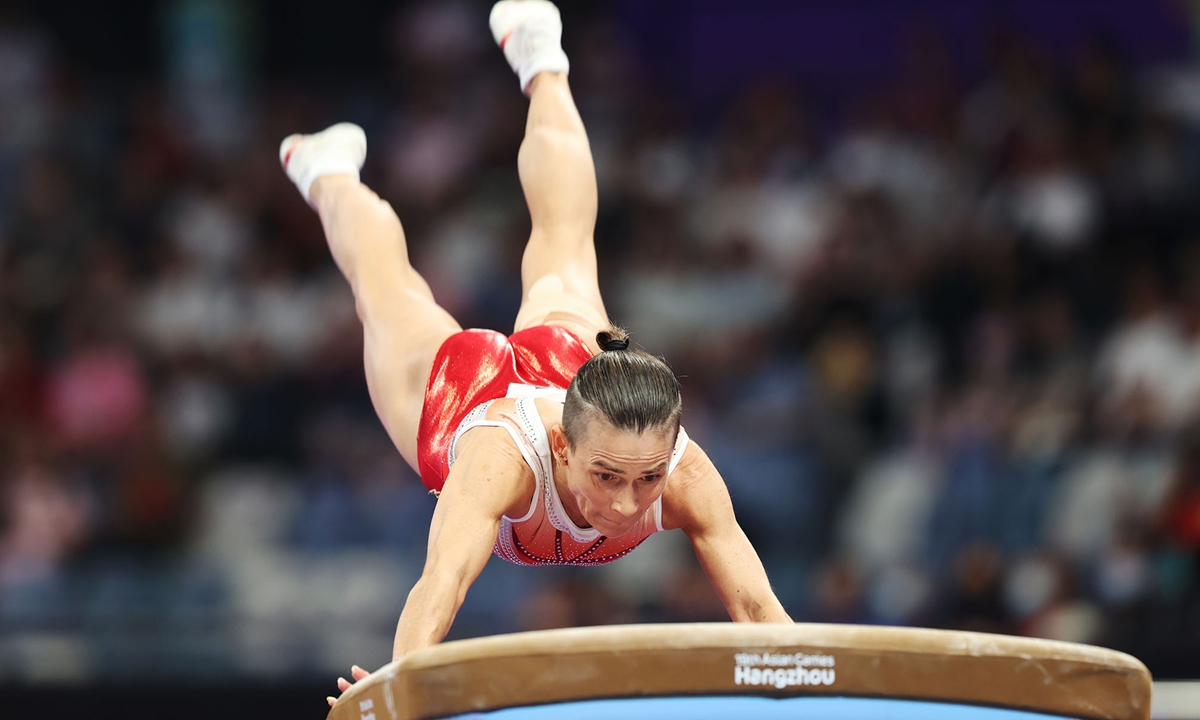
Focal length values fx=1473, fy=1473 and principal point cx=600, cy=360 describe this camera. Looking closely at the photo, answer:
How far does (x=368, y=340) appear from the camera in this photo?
3.47 metres

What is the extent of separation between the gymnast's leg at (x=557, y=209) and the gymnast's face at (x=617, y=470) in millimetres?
817

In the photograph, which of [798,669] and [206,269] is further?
[206,269]

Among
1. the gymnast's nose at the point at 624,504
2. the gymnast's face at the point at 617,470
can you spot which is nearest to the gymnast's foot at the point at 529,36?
the gymnast's face at the point at 617,470

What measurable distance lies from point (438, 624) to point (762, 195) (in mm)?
4456

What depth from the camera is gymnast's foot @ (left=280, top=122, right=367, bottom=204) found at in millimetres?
3830

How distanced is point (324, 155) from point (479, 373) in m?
1.03

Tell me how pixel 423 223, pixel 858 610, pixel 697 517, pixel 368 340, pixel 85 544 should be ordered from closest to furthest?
1. pixel 697 517
2. pixel 368 340
3. pixel 858 610
4. pixel 85 544
5. pixel 423 223

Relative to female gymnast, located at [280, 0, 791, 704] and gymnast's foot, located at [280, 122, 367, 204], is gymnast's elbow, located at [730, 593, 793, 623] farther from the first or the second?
gymnast's foot, located at [280, 122, 367, 204]

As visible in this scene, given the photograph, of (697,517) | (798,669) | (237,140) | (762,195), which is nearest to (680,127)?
(762,195)

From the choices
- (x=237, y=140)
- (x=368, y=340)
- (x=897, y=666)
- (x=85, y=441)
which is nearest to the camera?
(x=897, y=666)

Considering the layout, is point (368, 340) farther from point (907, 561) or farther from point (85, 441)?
point (85, 441)

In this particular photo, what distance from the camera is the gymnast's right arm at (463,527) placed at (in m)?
2.38

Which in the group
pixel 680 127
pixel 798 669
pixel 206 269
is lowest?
pixel 798 669

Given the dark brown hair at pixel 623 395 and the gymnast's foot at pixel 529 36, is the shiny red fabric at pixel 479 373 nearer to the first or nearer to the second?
the dark brown hair at pixel 623 395
